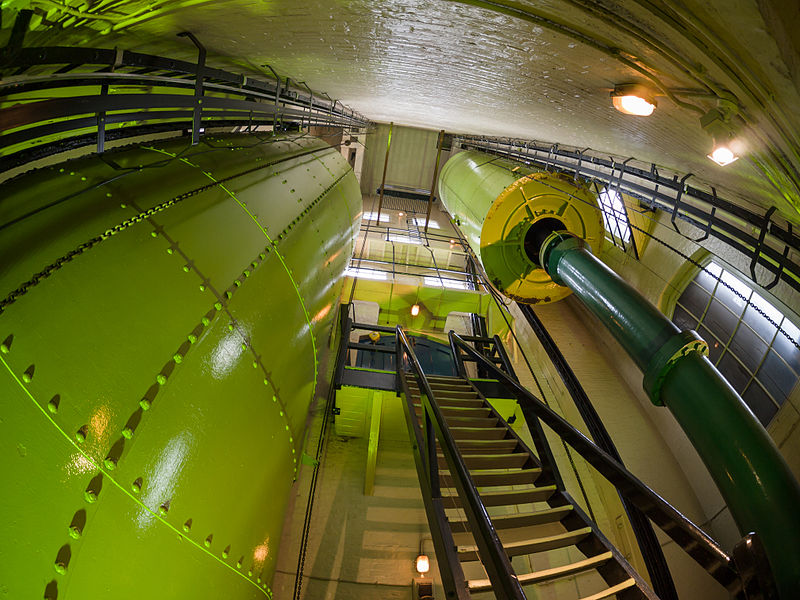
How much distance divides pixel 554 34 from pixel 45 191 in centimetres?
261

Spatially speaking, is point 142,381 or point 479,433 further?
point 479,433

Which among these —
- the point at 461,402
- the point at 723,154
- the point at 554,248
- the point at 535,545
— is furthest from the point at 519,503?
the point at 554,248

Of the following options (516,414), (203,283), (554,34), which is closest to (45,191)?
(203,283)

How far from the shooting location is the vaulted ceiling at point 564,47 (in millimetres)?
1191

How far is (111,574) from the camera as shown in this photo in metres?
1.29

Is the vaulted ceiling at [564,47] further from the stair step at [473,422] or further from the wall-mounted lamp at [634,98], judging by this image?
the stair step at [473,422]

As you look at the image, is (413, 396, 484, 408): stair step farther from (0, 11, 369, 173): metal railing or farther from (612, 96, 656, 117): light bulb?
(0, 11, 369, 173): metal railing

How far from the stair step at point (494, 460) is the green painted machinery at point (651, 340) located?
132 centimetres

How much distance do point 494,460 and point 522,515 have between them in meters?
0.68

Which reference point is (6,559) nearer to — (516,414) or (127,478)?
(127,478)

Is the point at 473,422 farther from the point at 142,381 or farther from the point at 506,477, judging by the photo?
the point at 142,381

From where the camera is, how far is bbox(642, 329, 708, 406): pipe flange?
2.45 meters

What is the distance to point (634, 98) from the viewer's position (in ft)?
6.24

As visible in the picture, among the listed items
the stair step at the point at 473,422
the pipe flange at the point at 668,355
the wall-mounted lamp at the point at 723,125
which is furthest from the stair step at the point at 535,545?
the wall-mounted lamp at the point at 723,125
